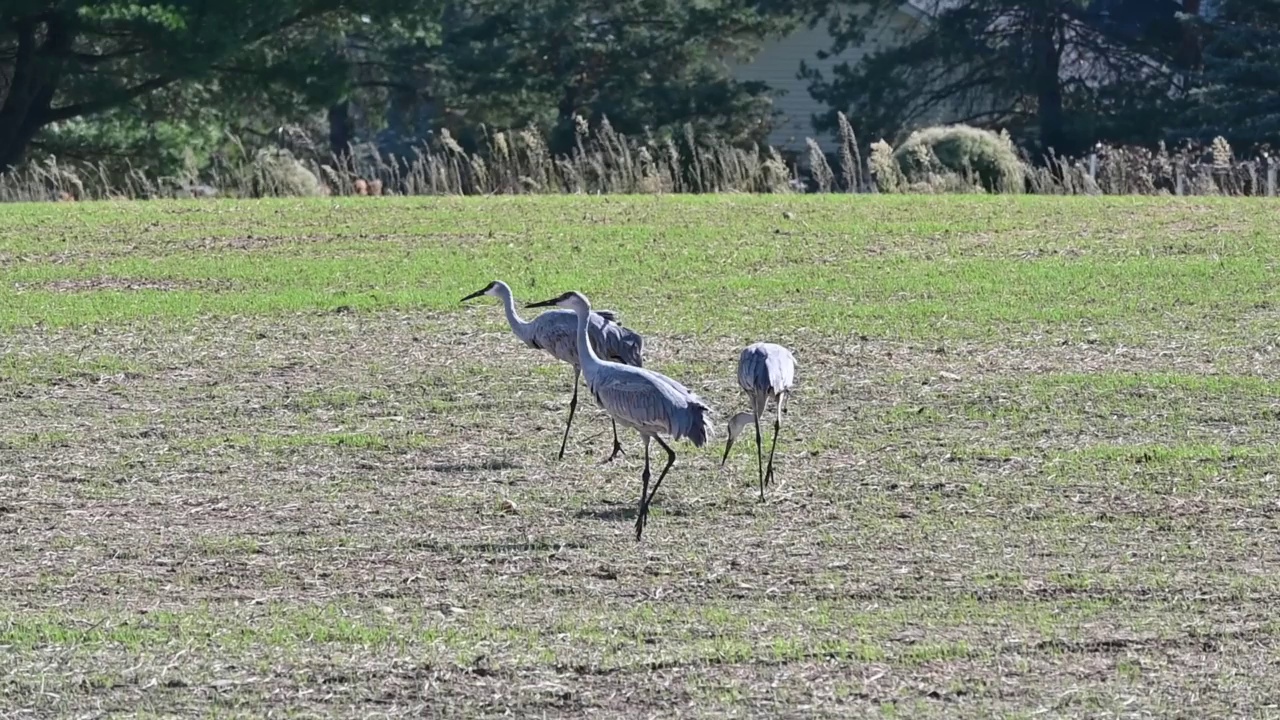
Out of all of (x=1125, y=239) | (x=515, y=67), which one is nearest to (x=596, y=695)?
(x=1125, y=239)

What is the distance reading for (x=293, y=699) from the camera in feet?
20.7

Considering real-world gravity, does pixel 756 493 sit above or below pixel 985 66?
below

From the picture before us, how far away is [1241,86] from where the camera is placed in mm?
31094

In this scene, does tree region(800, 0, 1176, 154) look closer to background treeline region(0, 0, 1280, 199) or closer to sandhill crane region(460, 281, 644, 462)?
background treeline region(0, 0, 1280, 199)

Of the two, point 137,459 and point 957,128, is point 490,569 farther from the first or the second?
point 957,128

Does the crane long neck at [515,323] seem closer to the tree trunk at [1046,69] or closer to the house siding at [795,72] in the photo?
the tree trunk at [1046,69]

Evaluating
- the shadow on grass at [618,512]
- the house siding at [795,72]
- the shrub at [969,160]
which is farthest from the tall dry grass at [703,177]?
the house siding at [795,72]

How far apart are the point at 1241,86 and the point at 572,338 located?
74.8 feet

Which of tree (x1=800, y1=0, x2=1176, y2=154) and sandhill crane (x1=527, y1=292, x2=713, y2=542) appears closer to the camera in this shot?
sandhill crane (x1=527, y1=292, x2=713, y2=542)

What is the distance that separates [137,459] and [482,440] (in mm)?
1780

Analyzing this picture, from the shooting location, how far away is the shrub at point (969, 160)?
75.3 ft

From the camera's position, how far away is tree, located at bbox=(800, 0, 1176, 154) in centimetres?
3394

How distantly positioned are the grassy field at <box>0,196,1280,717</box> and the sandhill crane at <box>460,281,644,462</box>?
1.43 ft

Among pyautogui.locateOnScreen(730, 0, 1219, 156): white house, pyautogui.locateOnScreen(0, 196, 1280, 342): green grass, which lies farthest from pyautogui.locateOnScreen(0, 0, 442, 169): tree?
pyautogui.locateOnScreen(730, 0, 1219, 156): white house
